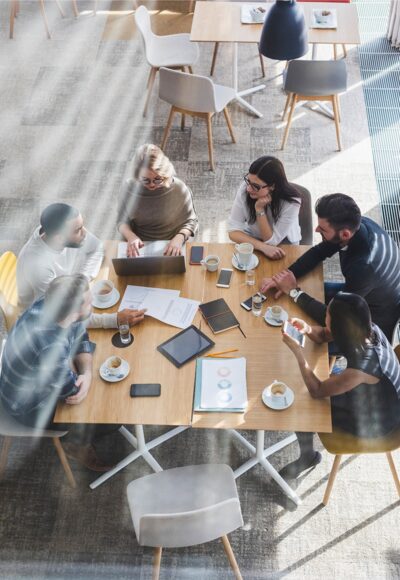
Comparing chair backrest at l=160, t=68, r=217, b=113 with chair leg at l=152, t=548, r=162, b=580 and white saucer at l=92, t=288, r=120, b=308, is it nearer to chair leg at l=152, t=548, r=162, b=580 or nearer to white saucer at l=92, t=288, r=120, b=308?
white saucer at l=92, t=288, r=120, b=308

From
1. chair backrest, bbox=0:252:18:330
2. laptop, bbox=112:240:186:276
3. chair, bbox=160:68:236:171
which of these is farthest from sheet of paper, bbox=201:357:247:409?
chair, bbox=160:68:236:171

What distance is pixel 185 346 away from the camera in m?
3.05

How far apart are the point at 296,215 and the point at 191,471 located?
159 centimetres

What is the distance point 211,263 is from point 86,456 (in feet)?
4.17

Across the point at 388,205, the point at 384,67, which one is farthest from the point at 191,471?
the point at 384,67

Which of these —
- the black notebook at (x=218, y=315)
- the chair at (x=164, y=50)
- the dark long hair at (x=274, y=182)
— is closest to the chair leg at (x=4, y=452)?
the black notebook at (x=218, y=315)

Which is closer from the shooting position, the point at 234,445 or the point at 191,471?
the point at 191,471

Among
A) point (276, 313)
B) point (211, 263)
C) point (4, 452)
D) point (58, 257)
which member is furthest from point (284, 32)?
point (4, 452)

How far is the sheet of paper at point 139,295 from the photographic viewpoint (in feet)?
10.6

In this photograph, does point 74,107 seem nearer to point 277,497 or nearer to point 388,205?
point 388,205

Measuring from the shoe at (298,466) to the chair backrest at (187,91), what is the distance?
2826 millimetres

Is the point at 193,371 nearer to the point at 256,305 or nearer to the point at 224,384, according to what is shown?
the point at 224,384

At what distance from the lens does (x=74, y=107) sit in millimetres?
5867

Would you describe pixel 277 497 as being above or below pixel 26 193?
below
